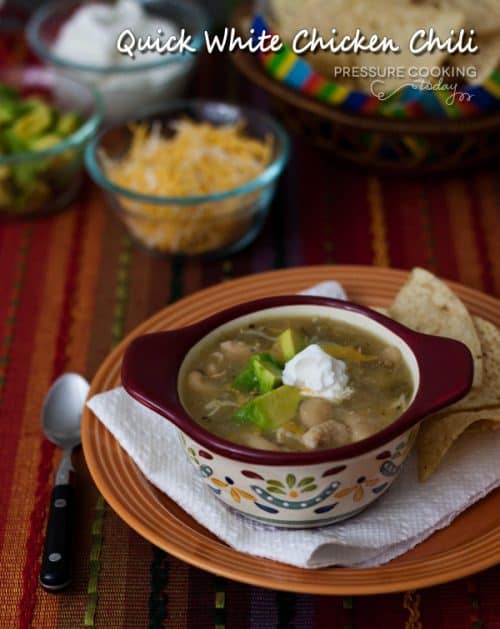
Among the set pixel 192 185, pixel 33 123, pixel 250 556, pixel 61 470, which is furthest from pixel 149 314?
pixel 250 556

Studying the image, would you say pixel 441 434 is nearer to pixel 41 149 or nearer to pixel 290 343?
pixel 290 343

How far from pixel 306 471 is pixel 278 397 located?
Answer: 136 mm

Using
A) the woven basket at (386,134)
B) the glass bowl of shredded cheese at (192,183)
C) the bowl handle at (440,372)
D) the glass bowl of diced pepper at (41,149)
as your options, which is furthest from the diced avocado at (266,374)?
the glass bowl of diced pepper at (41,149)

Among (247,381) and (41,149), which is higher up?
(247,381)

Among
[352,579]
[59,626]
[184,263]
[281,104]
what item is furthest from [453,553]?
[281,104]

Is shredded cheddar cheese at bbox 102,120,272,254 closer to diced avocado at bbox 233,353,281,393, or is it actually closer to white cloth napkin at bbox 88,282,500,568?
white cloth napkin at bbox 88,282,500,568

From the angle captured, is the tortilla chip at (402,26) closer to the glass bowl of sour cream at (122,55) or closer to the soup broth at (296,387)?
the glass bowl of sour cream at (122,55)

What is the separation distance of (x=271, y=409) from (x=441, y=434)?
0.98 ft

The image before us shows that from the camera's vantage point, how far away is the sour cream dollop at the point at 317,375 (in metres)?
1.43

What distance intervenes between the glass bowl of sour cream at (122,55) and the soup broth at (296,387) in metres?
1.36

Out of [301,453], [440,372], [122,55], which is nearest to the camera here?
[301,453]

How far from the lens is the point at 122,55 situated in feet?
9.16

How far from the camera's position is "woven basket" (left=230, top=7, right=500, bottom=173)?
2223 mm

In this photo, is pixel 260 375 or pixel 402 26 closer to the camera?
pixel 260 375
